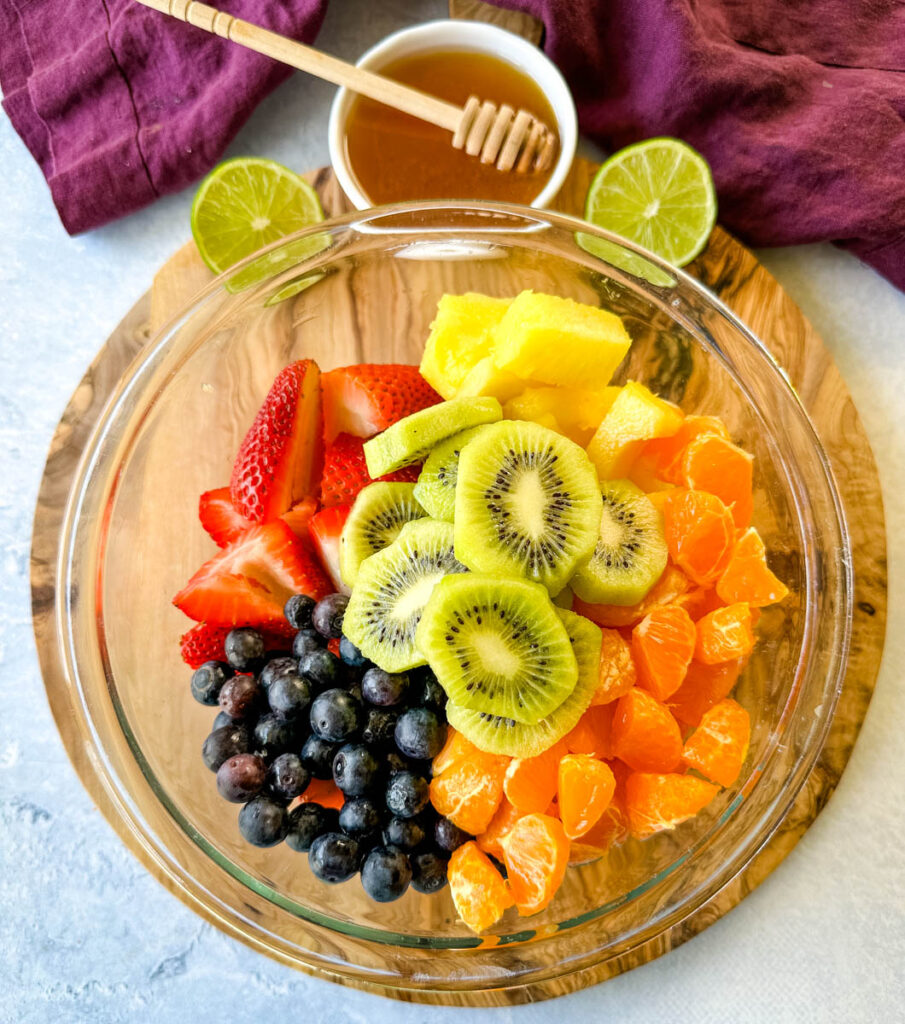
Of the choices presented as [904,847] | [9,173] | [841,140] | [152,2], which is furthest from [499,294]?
[904,847]

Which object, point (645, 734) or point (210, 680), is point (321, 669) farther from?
point (645, 734)

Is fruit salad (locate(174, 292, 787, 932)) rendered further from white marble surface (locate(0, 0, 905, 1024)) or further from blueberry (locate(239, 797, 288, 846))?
white marble surface (locate(0, 0, 905, 1024))

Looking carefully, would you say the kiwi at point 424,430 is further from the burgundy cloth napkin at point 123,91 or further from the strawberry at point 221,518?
the burgundy cloth napkin at point 123,91

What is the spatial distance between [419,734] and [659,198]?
111cm

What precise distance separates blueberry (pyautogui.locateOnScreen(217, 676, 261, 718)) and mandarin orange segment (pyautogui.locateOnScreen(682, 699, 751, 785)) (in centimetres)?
67

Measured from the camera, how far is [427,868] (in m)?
1.31

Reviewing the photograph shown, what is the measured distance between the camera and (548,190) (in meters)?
1.61

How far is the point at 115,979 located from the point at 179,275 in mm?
1420

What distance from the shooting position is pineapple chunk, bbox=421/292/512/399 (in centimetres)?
142

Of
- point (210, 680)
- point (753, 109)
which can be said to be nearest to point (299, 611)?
point (210, 680)

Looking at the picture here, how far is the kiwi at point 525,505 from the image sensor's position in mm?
1250

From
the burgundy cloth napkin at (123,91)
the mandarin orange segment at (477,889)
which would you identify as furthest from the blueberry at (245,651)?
the burgundy cloth napkin at (123,91)

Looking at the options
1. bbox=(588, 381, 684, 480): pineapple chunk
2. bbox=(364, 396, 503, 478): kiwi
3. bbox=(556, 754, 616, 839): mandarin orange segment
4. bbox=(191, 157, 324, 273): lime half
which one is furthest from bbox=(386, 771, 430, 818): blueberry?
bbox=(191, 157, 324, 273): lime half

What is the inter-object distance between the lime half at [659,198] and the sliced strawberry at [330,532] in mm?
765
